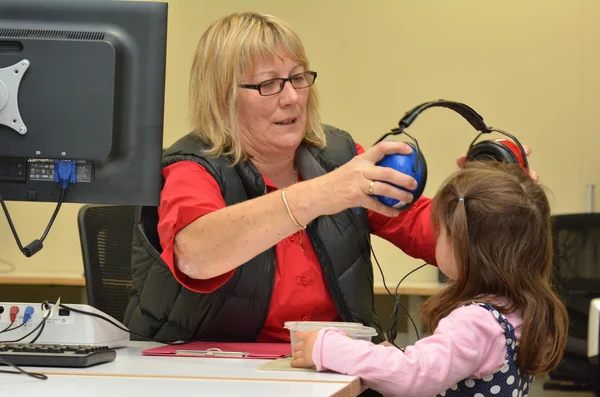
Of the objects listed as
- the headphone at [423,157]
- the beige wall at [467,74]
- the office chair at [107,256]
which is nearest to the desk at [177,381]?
the headphone at [423,157]

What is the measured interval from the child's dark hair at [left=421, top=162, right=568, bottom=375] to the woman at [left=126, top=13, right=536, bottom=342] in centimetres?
20

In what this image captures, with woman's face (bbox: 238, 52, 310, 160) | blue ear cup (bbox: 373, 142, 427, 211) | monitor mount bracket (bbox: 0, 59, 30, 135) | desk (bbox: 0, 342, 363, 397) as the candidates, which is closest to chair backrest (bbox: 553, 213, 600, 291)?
woman's face (bbox: 238, 52, 310, 160)

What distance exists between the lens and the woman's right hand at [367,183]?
4.22 feet

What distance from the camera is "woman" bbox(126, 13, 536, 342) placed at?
1.54 meters

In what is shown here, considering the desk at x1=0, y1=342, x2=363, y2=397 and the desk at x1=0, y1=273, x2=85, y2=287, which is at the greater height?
the desk at x1=0, y1=342, x2=363, y2=397

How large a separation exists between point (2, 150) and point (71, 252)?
291 centimetres

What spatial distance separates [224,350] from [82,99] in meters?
0.52

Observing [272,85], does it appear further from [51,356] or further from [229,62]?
[51,356]

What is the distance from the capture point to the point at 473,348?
128cm

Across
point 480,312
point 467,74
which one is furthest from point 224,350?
point 467,74

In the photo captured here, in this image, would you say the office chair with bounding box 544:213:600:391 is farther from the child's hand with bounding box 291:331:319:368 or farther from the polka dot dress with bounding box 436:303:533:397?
the child's hand with bounding box 291:331:319:368

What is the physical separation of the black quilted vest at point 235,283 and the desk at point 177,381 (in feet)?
1.08

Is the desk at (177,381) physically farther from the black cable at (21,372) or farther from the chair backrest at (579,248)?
the chair backrest at (579,248)

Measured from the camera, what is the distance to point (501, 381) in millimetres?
1340
